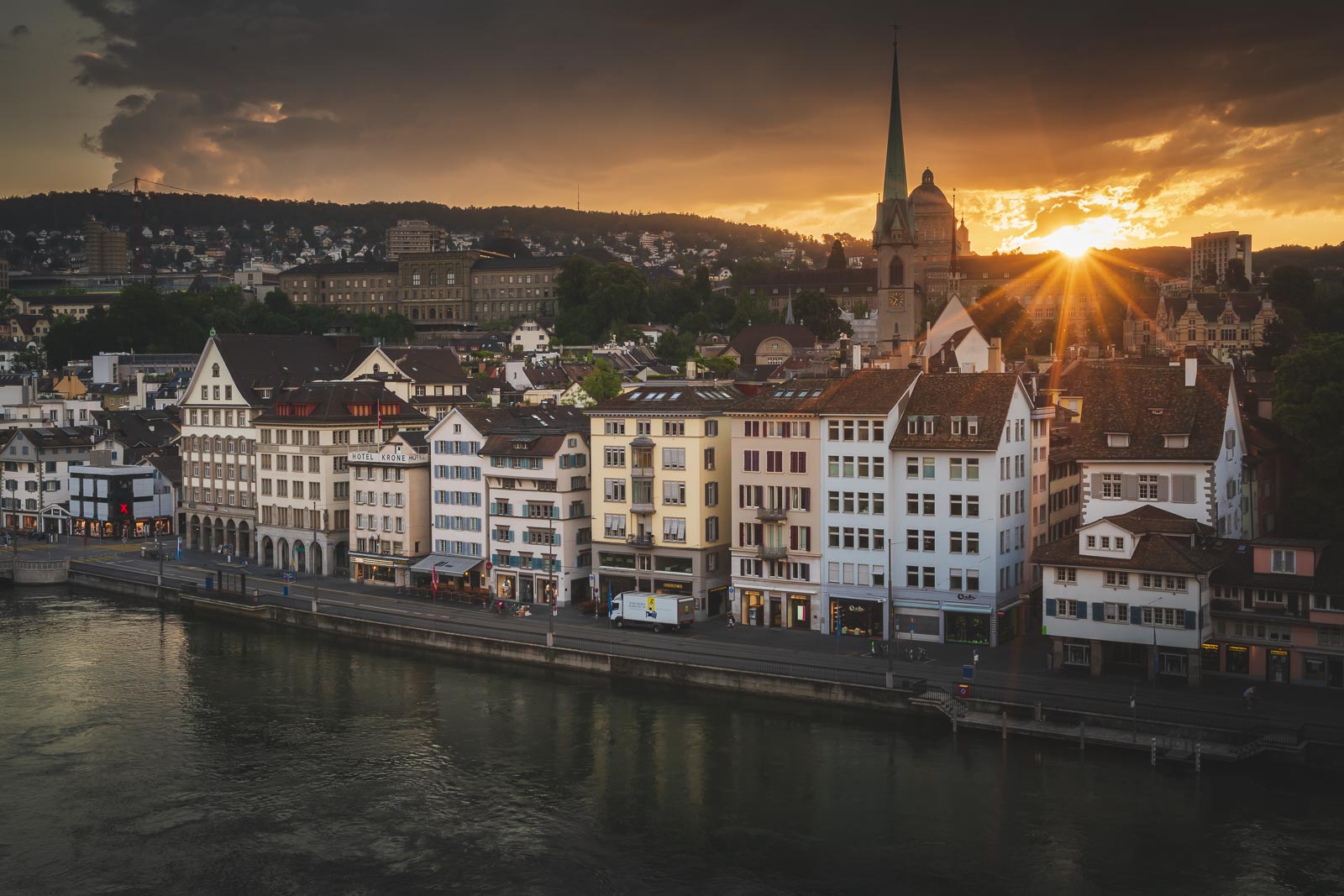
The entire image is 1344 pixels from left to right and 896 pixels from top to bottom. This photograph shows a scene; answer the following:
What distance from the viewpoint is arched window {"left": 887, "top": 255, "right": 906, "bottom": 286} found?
465ft

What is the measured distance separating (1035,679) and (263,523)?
205 ft

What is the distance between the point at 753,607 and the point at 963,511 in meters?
12.6

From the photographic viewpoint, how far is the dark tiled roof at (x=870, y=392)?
6850 centimetres

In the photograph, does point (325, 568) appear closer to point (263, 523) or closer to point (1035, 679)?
point (263, 523)

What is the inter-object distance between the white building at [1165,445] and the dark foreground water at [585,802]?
15.8 m

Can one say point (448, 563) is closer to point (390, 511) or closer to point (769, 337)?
point (390, 511)

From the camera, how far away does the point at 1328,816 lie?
45.4 meters

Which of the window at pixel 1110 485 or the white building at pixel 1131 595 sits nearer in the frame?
the white building at pixel 1131 595

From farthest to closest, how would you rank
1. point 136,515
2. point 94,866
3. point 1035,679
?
1. point 136,515
2. point 1035,679
3. point 94,866

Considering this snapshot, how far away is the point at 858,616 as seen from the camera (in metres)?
68.4

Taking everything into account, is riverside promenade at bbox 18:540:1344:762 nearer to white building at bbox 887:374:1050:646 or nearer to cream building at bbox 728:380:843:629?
cream building at bbox 728:380:843:629

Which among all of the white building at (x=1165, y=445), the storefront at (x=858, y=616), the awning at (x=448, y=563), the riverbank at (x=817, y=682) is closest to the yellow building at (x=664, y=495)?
the riverbank at (x=817, y=682)

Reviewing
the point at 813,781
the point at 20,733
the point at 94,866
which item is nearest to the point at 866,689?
the point at 813,781

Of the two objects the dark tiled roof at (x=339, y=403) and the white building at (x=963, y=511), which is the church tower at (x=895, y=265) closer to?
the dark tiled roof at (x=339, y=403)
